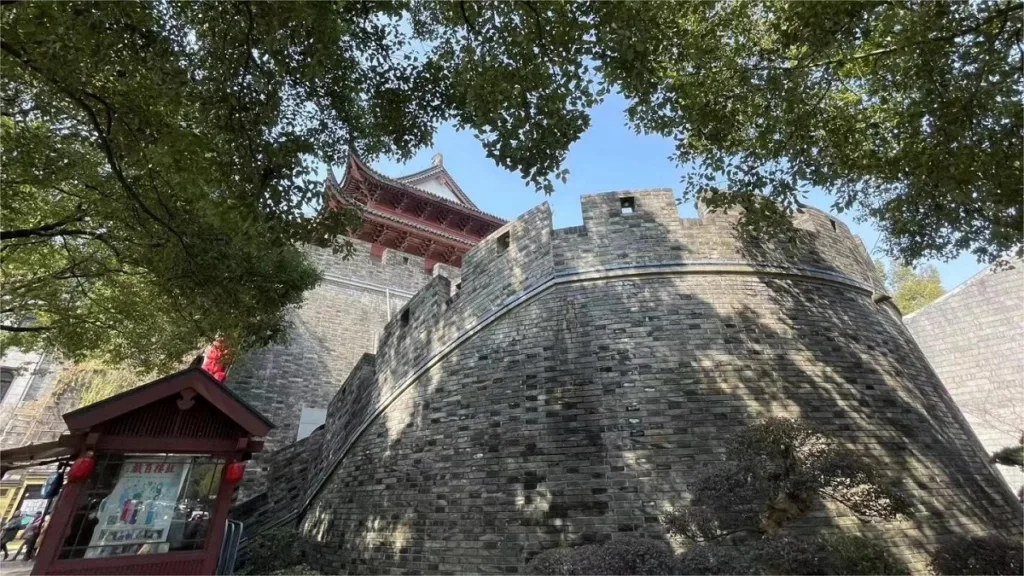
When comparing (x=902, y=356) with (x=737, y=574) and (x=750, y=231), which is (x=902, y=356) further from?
(x=737, y=574)

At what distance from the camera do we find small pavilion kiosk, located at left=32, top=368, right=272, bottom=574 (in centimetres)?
368

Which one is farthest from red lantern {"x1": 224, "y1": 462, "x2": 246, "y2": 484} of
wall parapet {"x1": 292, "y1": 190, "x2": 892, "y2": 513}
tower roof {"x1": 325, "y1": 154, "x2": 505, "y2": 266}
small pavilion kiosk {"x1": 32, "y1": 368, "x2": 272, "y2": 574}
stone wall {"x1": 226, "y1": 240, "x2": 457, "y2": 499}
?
tower roof {"x1": 325, "y1": 154, "x2": 505, "y2": 266}

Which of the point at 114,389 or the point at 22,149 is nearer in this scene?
the point at 22,149

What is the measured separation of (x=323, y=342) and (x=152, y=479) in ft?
24.1

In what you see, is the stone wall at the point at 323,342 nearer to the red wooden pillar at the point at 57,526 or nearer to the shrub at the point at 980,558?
the red wooden pillar at the point at 57,526

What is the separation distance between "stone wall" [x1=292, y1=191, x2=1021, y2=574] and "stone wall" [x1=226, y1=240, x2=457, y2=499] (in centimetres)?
296

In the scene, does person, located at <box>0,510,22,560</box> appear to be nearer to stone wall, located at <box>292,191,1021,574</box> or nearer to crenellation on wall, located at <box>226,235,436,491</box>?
crenellation on wall, located at <box>226,235,436,491</box>

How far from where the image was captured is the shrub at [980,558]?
344 centimetres

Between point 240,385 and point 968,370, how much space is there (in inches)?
580

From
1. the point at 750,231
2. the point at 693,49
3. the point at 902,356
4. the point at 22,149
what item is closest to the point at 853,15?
the point at 693,49

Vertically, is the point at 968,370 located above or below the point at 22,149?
below

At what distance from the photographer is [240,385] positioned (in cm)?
968

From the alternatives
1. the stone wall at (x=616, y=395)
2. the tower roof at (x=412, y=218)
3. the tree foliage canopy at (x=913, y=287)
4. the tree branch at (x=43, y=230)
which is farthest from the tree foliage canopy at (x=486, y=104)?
the tree foliage canopy at (x=913, y=287)

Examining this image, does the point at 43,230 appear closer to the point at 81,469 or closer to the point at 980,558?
the point at 81,469
